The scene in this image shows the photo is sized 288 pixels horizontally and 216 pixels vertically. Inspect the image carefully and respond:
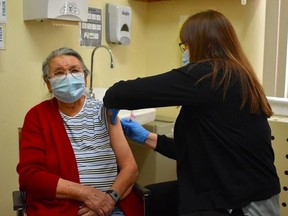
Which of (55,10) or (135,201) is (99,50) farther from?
(135,201)

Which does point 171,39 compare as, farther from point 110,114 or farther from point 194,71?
point 194,71

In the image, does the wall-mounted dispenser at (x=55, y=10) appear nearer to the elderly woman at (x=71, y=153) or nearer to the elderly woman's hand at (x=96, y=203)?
the elderly woman at (x=71, y=153)

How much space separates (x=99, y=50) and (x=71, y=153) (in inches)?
43.8

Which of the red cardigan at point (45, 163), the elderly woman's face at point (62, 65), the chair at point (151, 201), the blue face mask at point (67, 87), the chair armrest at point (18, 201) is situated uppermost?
the elderly woman's face at point (62, 65)

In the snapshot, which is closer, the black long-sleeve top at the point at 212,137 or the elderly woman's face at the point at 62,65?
the black long-sleeve top at the point at 212,137

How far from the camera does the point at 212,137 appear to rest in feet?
4.64

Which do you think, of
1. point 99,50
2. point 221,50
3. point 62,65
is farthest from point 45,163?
point 99,50

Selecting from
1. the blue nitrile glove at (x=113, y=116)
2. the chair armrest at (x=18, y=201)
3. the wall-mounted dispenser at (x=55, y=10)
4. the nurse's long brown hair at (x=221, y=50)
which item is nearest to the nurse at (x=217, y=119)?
the nurse's long brown hair at (x=221, y=50)

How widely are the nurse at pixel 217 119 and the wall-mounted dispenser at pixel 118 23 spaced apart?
114cm

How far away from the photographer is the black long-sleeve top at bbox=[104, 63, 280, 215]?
1.39 metres

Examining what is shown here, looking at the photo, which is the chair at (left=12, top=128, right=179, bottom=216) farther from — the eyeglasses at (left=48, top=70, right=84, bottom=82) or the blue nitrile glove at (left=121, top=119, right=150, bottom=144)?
the eyeglasses at (left=48, top=70, right=84, bottom=82)

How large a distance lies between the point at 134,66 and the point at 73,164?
1.41 meters

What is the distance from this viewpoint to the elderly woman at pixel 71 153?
1609mm

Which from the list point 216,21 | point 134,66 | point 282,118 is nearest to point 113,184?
point 216,21
